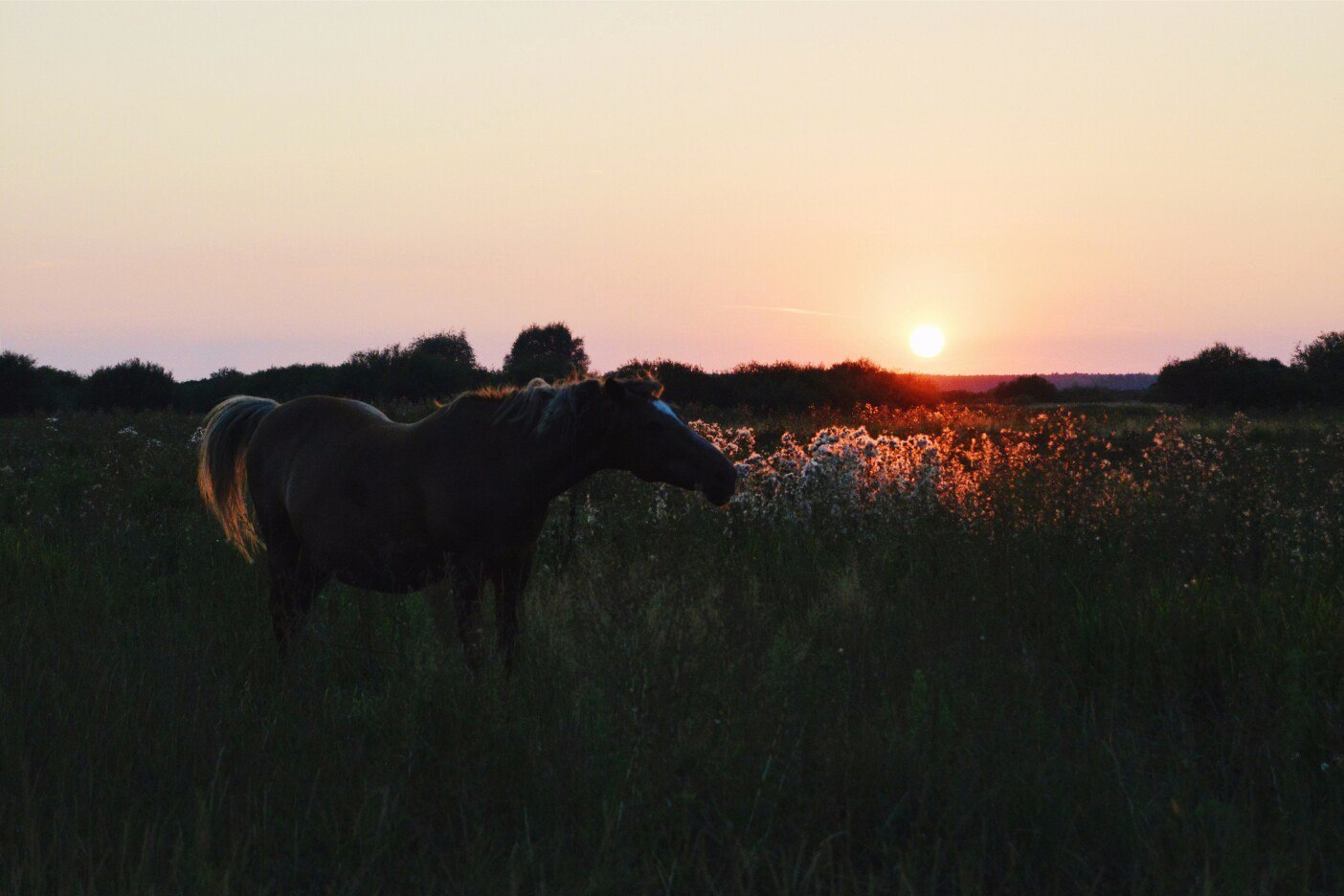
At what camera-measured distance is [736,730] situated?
126 inches

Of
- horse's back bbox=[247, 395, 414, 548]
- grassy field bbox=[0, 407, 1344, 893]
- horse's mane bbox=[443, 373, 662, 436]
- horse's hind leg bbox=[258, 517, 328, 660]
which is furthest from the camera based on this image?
horse's hind leg bbox=[258, 517, 328, 660]

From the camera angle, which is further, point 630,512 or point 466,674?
point 630,512

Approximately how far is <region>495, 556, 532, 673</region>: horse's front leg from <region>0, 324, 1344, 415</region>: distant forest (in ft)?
87.6

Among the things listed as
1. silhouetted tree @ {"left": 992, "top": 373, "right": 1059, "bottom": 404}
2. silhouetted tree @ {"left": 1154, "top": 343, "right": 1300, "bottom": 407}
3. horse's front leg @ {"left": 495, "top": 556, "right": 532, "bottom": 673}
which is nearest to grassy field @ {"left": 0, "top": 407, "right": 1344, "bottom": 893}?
horse's front leg @ {"left": 495, "top": 556, "right": 532, "bottom": 673}

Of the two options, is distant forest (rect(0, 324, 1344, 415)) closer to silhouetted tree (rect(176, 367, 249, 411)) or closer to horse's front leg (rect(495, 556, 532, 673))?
silhouetted tree (rect(176, 367, 249, 411))

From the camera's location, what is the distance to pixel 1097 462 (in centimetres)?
748

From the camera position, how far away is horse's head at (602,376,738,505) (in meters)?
4.14

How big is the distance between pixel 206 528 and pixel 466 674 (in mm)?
5225

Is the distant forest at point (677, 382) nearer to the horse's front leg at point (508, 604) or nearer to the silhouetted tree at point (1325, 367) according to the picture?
the silhouetted tree at point (1325, 367)

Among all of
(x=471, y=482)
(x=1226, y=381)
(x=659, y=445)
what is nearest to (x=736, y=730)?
(x=659, y=445)

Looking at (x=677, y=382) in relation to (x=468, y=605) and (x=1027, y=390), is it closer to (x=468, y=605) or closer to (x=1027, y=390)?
(x=468, y=605)

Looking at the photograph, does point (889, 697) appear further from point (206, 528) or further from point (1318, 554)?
point (206, 528)

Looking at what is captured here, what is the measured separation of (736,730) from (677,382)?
101ft

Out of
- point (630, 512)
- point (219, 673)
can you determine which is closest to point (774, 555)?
point (630, 512)
